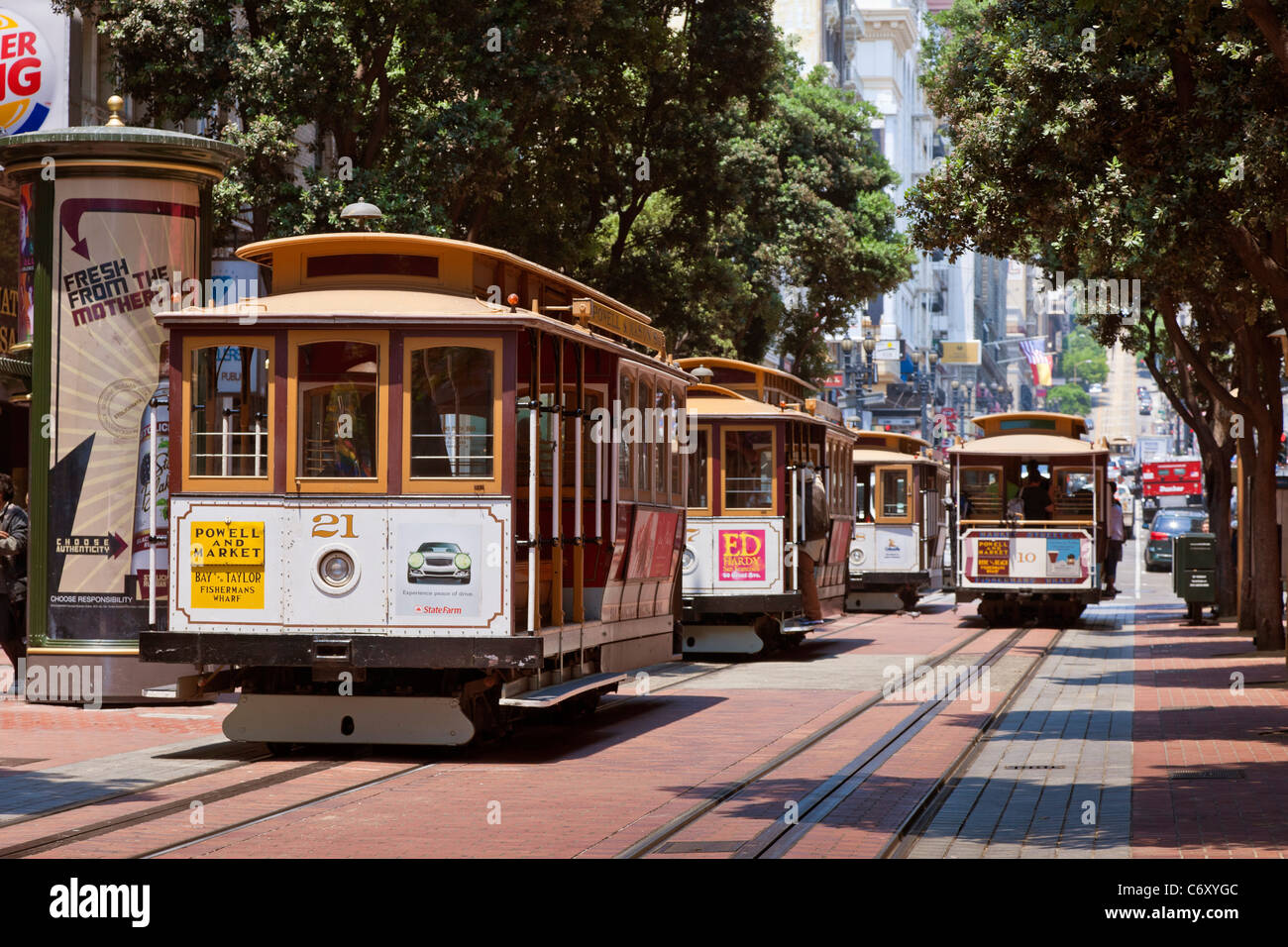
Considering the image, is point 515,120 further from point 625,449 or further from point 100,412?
point 625,449

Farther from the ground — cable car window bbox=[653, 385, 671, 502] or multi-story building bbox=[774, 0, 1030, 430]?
multi-story building bbox=[774, 0, 1030, 430]

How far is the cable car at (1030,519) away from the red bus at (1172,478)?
6479 centimetres

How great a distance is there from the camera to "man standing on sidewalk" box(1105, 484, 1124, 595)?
3211 cm

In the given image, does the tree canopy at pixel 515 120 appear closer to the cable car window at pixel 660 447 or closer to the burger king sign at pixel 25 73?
the burger king sign at pixel 25 73

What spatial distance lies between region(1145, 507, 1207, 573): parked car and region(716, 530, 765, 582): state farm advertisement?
39.9 meters

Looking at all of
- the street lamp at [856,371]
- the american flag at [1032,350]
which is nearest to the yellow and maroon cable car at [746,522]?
the street lamp at [856,371]

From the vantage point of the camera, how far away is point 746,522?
23125mm

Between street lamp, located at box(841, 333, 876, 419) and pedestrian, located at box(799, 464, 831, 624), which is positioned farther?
street lamp, located at box(841, 333, 876, 419)

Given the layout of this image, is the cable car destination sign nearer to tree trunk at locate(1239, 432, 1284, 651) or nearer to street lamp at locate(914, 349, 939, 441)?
tree trunk at locate(1239, 432, 1284, 651)

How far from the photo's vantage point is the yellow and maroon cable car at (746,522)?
23.0 metres

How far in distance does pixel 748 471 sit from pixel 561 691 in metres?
9.78

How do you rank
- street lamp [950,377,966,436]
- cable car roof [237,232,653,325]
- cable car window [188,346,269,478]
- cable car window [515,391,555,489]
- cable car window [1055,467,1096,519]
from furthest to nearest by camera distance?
street lamp [950,377,966,436]
cable car window [1055,467,1096,519]
cable car window [515,391,555,489]
cable car roof [237,232,653,325]
cable car window [188,346,269,478]

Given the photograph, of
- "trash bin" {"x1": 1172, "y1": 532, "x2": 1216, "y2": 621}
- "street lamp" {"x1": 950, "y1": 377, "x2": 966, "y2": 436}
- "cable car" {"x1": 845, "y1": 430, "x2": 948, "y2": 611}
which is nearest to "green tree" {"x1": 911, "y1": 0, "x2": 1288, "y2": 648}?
"trash bin" {"x1": 1172, "y1": 532, "x2": 1216, "y2": 621}

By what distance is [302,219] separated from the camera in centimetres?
2197
